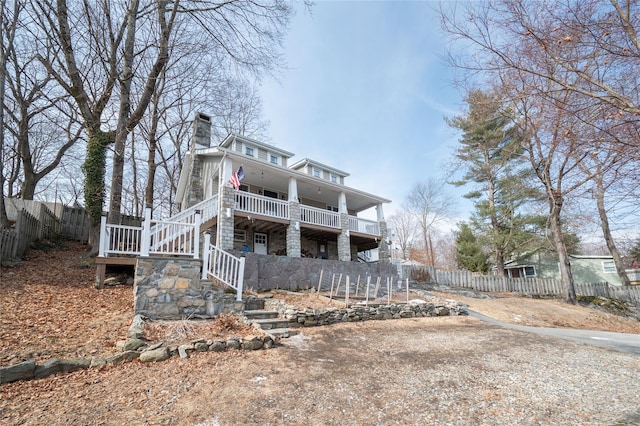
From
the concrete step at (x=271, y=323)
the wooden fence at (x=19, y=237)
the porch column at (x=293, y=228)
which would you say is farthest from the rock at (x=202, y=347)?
the wooden fence at (x=19, y=237)

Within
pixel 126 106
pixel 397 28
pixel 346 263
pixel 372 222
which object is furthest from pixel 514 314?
pixel 126 106

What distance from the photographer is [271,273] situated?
412 inches

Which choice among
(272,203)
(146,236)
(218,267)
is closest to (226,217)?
(272,203)

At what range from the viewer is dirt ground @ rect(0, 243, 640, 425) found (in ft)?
9.36

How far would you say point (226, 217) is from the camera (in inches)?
421

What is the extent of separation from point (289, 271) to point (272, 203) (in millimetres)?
3151

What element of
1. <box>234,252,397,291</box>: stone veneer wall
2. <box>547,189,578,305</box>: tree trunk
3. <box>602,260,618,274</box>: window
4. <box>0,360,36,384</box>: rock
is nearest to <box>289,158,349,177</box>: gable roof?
<box>234,252,397,291</box>: stone veneer wall

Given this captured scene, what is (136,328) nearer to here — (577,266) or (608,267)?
(577,266)

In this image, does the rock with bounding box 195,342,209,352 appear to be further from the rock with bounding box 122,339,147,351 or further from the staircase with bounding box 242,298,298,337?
the staircase with bounding box 242,298,298,337

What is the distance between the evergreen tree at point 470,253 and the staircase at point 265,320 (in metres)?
18.3

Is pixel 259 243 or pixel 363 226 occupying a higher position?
pixel 363 226

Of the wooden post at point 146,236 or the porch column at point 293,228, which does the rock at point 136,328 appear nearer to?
the wooden post at point 146,236

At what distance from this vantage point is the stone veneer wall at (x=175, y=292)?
6.11 m

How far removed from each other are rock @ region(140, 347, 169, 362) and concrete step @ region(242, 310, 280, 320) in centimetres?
242
